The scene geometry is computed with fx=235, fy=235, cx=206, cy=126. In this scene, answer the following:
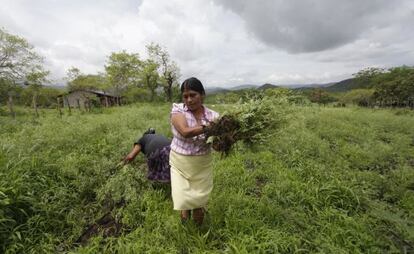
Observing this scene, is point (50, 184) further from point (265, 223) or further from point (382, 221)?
point (382, 221)

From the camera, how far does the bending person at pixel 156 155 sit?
3.35 metres

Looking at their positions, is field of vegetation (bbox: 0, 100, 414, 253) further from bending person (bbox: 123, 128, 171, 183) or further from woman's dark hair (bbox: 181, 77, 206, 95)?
woman's dark hair (bbox: 181, 77, 206, 95)

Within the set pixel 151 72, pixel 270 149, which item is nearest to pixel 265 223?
pixel 270 149

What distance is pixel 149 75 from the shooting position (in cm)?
3925

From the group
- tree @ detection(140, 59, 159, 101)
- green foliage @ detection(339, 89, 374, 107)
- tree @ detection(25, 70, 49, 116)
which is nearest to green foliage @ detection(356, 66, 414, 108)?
green foliage @ detection(339, 89, 374, 107)

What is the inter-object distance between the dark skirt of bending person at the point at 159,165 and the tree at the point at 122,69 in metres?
40.4

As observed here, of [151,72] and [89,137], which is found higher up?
[151,72]

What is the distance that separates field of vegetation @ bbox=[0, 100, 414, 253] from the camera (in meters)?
2.60

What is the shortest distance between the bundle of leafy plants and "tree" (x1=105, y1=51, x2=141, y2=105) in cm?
4158

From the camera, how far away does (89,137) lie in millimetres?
6027

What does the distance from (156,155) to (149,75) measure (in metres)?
38.1

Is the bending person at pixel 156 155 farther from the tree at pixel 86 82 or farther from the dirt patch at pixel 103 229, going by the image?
the tree at pixel 86 82

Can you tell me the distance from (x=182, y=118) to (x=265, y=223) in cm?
178

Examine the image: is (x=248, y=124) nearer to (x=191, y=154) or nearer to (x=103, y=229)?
(x=191, y=154)
